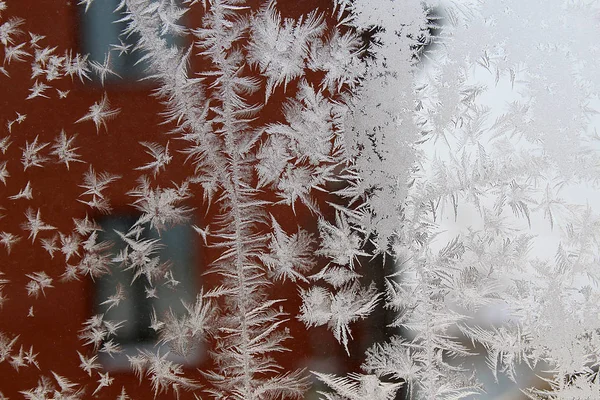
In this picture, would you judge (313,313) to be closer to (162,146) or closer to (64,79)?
(162,146)

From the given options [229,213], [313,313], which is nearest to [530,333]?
[313,313]

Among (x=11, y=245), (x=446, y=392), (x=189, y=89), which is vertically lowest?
(x=446, y=392)

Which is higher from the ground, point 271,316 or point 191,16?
point 191,16

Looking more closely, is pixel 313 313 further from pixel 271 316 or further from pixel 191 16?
pixel 191 16

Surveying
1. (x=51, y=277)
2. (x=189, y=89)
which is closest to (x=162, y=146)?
(x=189, y=89)

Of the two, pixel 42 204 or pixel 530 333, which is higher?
pixel 42 204
